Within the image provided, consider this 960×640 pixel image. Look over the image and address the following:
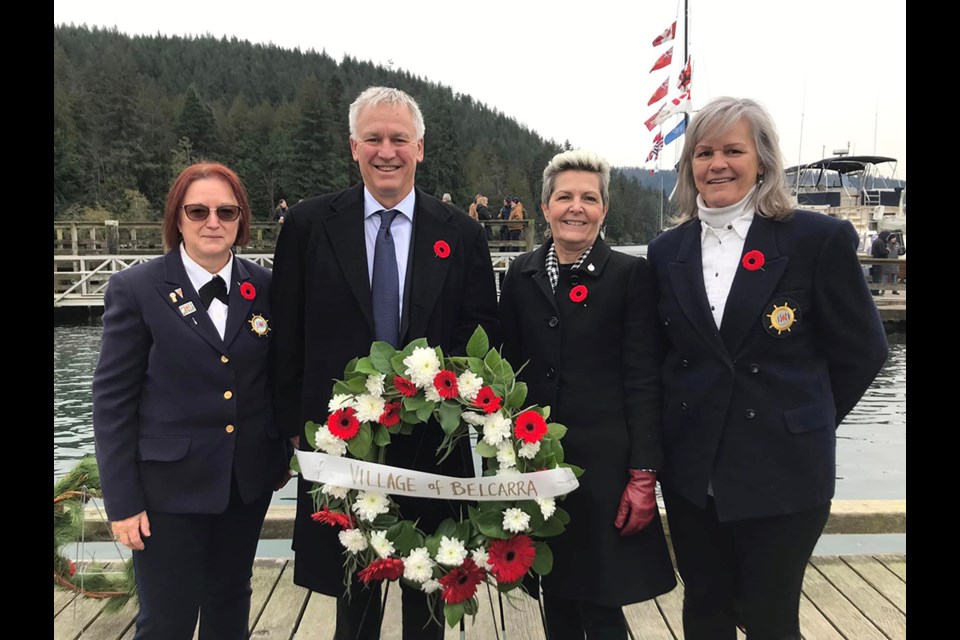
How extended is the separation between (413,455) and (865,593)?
2.29 m

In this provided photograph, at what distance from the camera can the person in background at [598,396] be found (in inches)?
88.4

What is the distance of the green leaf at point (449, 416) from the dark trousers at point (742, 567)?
775 millimetres

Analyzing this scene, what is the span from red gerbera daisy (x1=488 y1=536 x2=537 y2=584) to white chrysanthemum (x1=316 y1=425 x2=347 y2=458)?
541 mm

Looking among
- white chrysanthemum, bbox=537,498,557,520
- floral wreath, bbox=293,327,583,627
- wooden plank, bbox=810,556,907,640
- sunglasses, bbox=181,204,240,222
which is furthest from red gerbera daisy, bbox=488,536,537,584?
wooden plank, bbox=810,556,907,640

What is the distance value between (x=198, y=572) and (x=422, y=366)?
1.02m

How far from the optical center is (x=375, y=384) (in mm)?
2043

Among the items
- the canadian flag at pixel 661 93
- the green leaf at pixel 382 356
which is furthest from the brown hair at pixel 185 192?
the canadian flag at pixel 661 93

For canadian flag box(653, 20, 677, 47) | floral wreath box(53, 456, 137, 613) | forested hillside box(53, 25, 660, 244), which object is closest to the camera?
floral wreath box(53, 456, 137, 613)

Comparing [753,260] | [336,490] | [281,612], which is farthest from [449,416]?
[281,612]

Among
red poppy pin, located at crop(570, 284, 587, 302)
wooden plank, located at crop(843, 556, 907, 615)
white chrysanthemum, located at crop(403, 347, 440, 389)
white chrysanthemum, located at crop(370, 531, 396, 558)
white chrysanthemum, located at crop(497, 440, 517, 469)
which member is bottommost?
wooden plank, located at crop(843, 556, 907, 615)

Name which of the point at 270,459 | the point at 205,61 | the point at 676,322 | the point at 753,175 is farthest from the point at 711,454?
the point at 205,61

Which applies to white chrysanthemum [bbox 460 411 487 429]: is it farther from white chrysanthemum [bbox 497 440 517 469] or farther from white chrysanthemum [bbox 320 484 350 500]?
white chrysanthemum [bbox 320 484 350 500]

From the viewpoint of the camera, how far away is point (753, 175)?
6.89 ft

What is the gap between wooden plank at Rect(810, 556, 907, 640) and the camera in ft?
9.33
